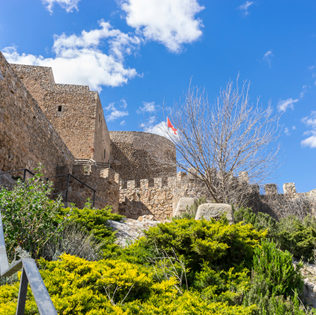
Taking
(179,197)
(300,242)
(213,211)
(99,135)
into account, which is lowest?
(300,242)

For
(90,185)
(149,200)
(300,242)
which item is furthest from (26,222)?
(149,200)

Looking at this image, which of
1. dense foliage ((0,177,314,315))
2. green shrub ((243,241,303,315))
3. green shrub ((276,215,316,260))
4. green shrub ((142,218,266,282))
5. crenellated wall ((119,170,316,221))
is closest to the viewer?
dense foliage ((0,177,314,315))

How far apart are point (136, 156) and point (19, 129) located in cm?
1621

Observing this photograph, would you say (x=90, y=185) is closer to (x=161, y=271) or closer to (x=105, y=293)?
(x=161, y=271)

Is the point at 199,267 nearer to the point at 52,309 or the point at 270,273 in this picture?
the point at 270,273

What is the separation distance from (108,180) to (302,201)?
11.0 metres

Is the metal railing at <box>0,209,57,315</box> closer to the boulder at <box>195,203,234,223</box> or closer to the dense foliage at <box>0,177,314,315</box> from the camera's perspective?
the dense foliage at <box>0,177,314,315</box>

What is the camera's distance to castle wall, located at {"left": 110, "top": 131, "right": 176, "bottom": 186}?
2333cm

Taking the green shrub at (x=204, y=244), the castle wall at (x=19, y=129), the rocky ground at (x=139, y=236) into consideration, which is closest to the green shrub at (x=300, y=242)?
the rocky ground at (x=139, y=236)

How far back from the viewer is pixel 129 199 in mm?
15453

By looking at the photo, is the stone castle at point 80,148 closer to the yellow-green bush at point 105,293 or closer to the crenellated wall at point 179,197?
the crenellated wall at point 179,197

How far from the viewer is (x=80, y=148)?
646 inches

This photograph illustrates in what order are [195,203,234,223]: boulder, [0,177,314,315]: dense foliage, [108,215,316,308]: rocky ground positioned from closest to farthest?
1. [0,177,314,315]: dense foliage
2. [108,215,316,308]: rocky ground
3. [195,203,234,223]: boulder

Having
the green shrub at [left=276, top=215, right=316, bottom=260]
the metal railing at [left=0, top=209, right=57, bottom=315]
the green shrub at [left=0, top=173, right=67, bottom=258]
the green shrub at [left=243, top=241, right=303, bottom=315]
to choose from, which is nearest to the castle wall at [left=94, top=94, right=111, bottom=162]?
the green shrub at [left=276, top=215, right=316, bottom=260]
